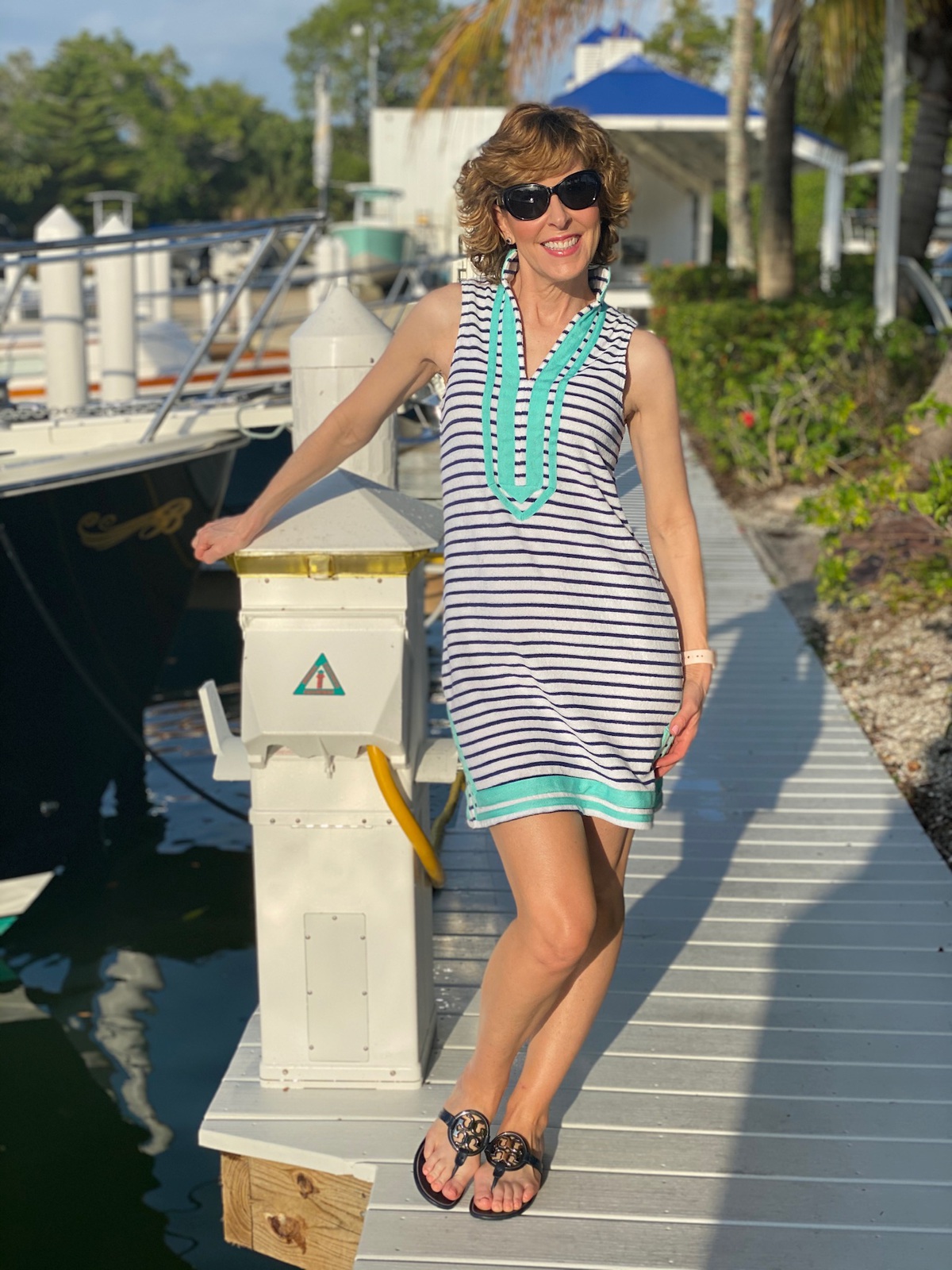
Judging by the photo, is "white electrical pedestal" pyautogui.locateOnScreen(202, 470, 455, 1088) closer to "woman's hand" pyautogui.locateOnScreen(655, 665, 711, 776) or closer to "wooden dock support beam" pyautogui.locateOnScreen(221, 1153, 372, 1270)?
"wooden dock support beam" pyautogui.locateOnScreen(221, 1153, 372, 1270)

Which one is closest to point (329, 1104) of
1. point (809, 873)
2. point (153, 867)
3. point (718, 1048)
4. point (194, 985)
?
point (718, 1048)

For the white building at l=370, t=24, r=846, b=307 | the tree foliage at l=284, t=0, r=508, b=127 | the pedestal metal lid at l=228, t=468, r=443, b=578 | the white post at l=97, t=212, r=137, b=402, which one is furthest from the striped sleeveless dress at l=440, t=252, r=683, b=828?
the tree foliage at l=284, t=0, r=508, b=127

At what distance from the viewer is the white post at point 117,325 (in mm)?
9289

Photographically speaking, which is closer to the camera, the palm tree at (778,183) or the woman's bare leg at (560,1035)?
the woman's bare leg at (560,1035)

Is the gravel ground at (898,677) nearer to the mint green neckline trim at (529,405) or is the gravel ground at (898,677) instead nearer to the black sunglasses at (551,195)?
the mint green neckline trim at (529,405)

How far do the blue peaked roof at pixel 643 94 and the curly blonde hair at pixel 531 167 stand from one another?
21.6 metres

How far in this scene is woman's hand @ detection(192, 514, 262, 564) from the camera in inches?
108

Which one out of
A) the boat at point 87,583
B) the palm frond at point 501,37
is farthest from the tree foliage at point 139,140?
the boat at point 87,583

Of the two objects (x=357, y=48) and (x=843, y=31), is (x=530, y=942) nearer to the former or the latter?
(x=843, y=31)

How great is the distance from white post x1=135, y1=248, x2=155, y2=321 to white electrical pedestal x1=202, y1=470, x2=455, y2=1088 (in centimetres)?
430

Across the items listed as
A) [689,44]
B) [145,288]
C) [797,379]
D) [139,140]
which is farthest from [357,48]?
[797,379]

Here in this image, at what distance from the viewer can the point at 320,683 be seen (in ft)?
9.18

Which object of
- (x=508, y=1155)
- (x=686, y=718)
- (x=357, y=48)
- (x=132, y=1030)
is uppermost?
(x=357, y=48)

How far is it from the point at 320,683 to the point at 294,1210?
108 centimetres
